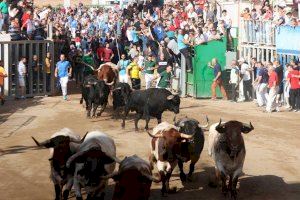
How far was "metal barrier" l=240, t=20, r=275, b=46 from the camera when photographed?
A: 27438 mm

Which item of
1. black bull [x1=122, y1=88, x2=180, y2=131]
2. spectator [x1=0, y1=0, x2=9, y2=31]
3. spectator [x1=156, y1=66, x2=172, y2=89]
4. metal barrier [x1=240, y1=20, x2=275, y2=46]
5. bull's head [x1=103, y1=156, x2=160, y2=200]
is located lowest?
bull's head [x1=103, y1=156, x2=160, y2=200]

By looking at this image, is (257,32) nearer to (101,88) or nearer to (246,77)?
(246,77)

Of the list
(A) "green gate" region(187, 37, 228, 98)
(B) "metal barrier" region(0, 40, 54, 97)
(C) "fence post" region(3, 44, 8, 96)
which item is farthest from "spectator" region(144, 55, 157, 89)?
(C) "fence post" region(3, 44, 8, 96)

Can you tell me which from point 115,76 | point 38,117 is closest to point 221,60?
point 115,76

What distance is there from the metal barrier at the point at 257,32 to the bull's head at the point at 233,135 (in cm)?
1549

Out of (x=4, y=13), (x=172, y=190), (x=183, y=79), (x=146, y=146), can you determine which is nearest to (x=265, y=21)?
(x=183, y=79)

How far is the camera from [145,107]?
19.1 metres

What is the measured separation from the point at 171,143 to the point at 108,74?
1106 centimetres

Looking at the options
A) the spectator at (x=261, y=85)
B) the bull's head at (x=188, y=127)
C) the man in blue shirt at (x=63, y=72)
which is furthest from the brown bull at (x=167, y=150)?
the man in blue shirt at (x=63, y=72)

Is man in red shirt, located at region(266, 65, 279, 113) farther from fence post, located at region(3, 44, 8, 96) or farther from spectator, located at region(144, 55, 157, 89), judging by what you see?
fence post, located at region(3, 44, 8, 96)

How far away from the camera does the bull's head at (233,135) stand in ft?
40.5

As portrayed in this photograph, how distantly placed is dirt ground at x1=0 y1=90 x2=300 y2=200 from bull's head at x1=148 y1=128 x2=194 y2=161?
90 centimetres

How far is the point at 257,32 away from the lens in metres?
28.6

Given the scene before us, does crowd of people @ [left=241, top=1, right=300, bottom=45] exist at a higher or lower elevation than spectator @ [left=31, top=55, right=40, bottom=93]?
higher
